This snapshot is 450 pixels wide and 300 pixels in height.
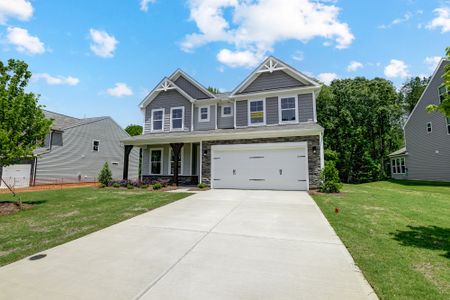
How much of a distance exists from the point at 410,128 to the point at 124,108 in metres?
27.4

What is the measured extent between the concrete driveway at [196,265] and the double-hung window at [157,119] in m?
12.4

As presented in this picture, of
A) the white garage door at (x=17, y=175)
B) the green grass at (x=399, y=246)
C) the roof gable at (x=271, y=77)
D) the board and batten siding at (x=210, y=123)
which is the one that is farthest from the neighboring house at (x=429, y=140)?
the white garage door at (x=17, y=175)

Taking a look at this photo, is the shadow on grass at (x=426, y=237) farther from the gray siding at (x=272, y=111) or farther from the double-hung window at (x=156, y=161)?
the double-hung window at (x=156, y=161)

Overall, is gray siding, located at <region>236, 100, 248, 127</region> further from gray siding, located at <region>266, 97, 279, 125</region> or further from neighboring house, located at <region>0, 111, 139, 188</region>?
neighboring house, located at <region>0, 111, 139, 188</region>

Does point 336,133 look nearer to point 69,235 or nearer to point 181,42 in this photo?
point 181,42

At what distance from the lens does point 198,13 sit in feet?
35.4

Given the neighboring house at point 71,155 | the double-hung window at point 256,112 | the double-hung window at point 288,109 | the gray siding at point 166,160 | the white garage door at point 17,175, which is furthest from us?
the neighboring house at point 71,155

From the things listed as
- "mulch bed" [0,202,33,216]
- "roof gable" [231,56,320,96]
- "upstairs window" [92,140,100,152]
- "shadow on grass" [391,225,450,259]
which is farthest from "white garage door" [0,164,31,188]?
"shadow on grass" [391,225,450,259]

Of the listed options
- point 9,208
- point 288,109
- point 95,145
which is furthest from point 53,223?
point 95,145

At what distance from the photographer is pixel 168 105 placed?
689 inches

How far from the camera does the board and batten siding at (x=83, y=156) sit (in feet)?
67.5

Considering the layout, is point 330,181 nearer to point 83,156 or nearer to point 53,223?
point 53,223

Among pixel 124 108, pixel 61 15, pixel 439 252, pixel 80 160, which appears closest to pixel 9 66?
pixel 61 15

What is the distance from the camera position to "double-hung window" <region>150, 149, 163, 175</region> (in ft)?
56.5
